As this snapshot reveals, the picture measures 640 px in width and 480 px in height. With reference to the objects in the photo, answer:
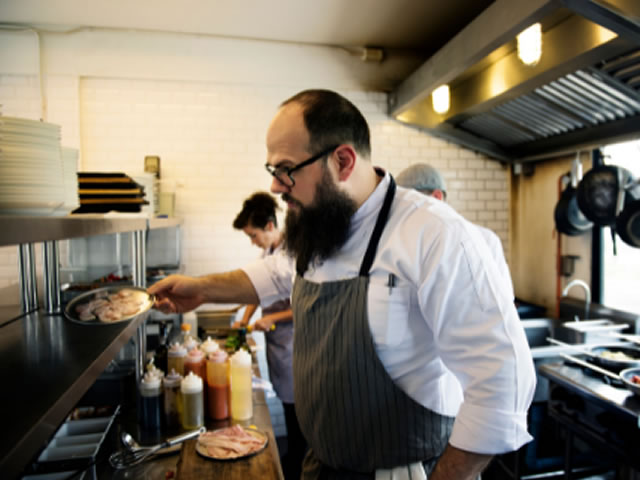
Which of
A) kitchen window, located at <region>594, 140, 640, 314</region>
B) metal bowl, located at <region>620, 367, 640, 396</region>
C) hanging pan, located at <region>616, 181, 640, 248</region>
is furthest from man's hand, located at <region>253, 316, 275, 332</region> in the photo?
kitchen window, located at <region>594, 140, 640, 314</region>

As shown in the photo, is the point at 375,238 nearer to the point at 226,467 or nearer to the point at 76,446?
the point at 226,467

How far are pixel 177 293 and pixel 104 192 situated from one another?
0.60 meters

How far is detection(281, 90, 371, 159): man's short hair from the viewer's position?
149 centimetres

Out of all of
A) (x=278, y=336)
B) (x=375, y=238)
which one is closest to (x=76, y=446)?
(x=375, y=238)

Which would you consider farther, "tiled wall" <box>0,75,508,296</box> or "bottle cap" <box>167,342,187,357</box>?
"tiled wall" <box>0,75,508,296</box>

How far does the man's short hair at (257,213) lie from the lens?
11.5 ft

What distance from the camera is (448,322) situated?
1272 millimetres

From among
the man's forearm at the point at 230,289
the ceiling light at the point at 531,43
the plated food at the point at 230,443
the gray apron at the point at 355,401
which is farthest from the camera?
the ceiling light at the point at 531,43

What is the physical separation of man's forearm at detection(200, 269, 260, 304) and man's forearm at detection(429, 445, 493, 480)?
3.80 feet

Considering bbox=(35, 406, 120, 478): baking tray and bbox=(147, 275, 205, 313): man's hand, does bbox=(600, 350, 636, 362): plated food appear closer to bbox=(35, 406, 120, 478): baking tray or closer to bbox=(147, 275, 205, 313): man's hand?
bbox=(147, 275, 205, 313): man's hand

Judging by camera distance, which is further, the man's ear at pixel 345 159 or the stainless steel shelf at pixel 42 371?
the man's ear at pixel 345 159

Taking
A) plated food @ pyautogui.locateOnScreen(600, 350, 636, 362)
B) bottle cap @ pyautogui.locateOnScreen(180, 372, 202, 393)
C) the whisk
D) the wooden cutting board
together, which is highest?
bottle cap @ pyautogui.locateOnScreen(180, 372, 202, 393)

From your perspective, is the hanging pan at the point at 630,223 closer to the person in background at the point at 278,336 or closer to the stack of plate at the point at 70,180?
the person in background at the point at 278,336

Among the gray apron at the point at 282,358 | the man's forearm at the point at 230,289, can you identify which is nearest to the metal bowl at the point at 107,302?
the man's forearm at the point at 230,289
